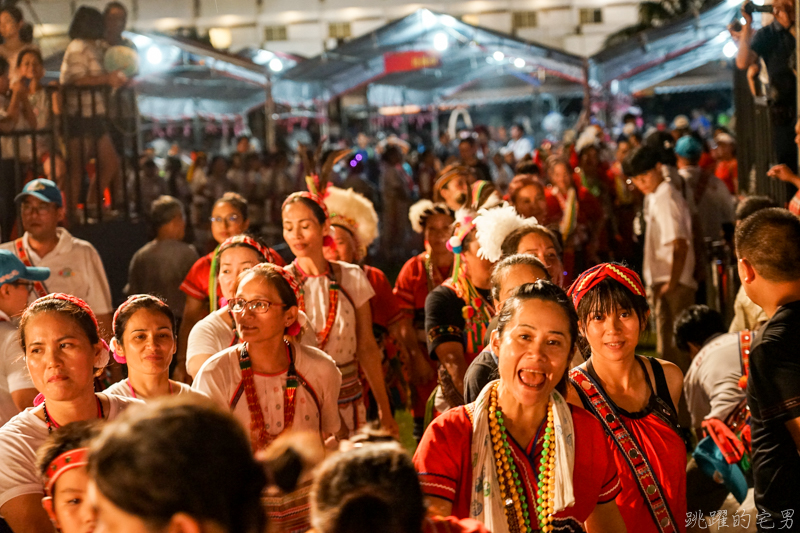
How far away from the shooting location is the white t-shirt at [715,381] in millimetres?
3941

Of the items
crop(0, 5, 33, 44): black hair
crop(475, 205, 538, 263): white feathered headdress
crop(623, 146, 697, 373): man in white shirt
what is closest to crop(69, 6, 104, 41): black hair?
crop(0, 5, 33, 44): black hair

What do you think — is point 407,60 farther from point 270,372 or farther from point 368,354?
point 270,372

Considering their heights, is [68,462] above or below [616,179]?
below

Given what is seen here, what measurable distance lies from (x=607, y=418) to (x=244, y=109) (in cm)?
1906

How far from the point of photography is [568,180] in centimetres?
852

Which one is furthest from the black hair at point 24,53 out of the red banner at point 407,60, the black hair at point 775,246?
the red banner at point 407,60

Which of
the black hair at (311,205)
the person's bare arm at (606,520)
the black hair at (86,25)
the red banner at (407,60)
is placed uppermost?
the red banner at (407,60)

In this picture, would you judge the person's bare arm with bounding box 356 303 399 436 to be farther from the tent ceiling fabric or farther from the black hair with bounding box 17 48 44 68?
the tent ceiling fabric

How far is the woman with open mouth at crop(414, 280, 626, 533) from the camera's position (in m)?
2.21

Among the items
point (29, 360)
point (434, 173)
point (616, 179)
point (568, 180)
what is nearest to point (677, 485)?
point (29, 360)

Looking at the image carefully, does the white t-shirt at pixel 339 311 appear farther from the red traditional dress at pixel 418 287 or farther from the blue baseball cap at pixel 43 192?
the blue baseball cap at pixel 43 192

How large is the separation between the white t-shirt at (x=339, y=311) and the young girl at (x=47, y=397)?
1.59 metres

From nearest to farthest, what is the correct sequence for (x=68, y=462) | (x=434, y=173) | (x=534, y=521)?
(x=68, y=462)
(x=534, y=521)
(x=434, y=173)

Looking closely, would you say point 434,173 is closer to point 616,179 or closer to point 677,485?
point 616,179
